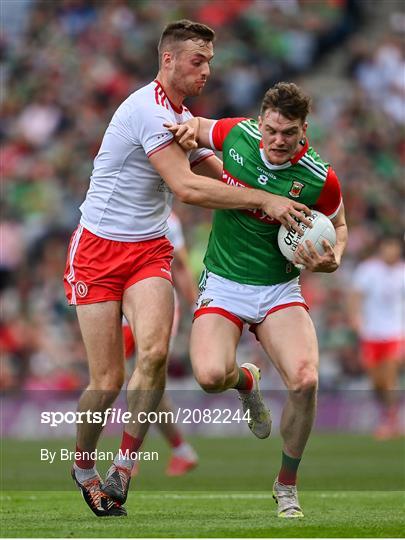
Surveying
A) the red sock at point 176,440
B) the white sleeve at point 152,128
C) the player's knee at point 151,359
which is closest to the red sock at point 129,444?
the player's knee at point 151,359

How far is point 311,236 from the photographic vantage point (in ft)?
28.1

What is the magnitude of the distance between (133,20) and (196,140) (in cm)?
1469

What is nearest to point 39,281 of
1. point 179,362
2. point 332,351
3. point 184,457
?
point 179,362

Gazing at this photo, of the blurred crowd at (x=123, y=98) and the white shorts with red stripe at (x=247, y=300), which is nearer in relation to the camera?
the white shorts with red stripe at (x=247, y=300)

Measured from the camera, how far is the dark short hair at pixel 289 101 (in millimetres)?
8455

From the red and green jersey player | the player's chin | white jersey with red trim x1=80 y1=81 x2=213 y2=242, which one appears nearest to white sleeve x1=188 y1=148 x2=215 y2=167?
the red and green jersey player

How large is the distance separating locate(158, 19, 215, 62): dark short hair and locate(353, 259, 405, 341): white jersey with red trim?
30.4 feet

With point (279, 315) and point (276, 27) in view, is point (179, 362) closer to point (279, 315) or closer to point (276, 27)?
point (276, 27)

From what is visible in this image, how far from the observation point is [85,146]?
70.2ft

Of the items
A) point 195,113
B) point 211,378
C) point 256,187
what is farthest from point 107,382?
point 195,113

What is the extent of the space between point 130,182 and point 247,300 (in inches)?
42.3

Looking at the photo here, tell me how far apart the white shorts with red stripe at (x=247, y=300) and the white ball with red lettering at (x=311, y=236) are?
305 mm

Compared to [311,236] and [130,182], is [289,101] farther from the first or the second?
[130,182]

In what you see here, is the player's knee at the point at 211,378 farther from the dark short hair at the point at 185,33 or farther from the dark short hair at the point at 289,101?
the dark short hair at the point at 185,33
